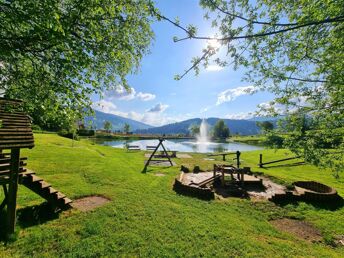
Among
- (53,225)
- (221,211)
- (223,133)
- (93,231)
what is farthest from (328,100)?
(223,133)

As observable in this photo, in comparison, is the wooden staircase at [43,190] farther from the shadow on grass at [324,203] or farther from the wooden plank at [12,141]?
the shadow on grass at [324,203]

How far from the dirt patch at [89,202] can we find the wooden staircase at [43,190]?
61cm

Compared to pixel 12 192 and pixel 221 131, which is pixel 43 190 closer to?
pixel 12 192

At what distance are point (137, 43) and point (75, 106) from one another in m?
4.45

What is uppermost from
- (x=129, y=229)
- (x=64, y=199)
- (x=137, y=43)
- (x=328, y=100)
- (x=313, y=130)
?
(x=137, y=43)

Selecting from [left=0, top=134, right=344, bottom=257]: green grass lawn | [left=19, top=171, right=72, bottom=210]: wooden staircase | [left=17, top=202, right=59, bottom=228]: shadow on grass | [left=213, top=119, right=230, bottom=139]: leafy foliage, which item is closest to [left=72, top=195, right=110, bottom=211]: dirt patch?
[left=0, top=134, right=344, bottom=257]: green grass lawn

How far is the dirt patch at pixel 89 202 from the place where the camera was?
966 centimetres

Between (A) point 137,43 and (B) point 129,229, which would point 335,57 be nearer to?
(A) point 137,43

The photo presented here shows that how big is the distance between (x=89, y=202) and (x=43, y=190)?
7.62 ft

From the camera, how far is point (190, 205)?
10.7 metres

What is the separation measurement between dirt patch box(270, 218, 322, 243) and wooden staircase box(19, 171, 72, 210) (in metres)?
9.43

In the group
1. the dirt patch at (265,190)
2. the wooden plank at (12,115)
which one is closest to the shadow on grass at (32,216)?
the wooden plank at (12,115)

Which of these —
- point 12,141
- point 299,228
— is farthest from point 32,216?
point 299,228

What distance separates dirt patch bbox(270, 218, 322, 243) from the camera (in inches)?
321
